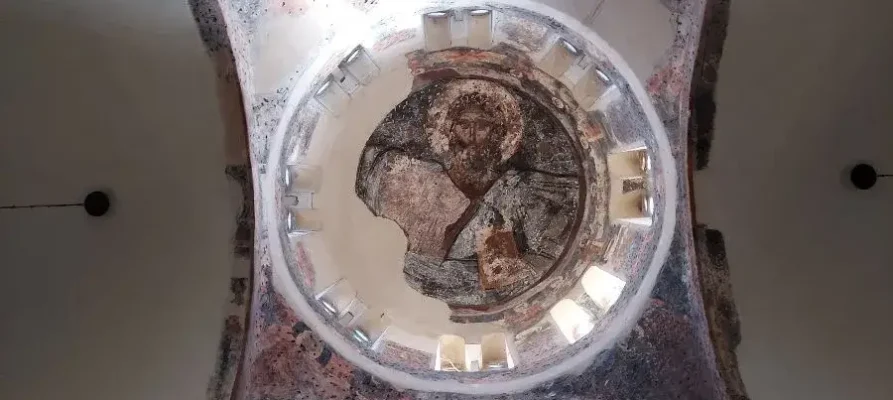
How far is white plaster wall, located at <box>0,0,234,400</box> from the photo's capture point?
5926mm

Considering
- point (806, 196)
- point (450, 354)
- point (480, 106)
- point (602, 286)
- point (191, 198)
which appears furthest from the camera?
point (480, 106)

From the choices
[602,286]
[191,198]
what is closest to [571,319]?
[602,286]

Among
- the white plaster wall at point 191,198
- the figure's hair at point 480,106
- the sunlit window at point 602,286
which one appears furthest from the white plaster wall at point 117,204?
the sunlit window at point 602,286

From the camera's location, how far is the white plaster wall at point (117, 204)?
593cm

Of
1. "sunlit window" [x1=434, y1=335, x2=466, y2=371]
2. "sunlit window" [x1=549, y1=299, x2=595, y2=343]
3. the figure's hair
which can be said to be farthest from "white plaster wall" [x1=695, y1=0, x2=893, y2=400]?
"sunlit window" [x1=434, y1=335, x2=466, y2=371]

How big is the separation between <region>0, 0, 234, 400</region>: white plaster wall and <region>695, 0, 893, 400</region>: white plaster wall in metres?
4.44

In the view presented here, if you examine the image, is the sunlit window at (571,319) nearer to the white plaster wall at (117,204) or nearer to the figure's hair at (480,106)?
the figure's hair at (480,106)

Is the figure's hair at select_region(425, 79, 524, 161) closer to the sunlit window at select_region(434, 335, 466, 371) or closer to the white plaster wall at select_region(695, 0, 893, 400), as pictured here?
the sunlit window at select_region(434, 335, 466, 371)

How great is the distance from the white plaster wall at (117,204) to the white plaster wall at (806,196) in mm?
4445

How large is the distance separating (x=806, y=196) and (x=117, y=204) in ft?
19.1

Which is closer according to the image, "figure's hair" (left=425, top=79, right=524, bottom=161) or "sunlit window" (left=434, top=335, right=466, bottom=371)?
"sunlit window" (left=434, top=335, right=466, bottom=371)

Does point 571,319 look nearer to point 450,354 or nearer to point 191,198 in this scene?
point 450,354

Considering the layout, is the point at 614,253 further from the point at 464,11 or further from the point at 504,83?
the point at 464,11

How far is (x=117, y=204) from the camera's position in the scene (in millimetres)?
6383
